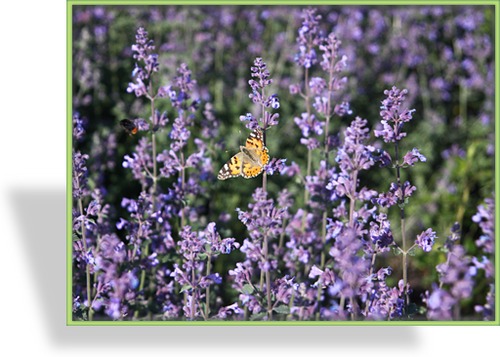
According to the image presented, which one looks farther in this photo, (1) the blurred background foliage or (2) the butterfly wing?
(1) the blurred background foliage

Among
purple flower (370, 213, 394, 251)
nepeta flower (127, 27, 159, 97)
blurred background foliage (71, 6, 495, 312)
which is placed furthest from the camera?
blurred background foliage (71, 6, 495, 312)

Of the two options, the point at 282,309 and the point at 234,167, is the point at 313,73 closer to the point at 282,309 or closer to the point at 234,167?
the point at 234,167

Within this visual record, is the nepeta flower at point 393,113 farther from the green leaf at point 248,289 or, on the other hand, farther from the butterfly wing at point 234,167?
the green leaf at point 248,289

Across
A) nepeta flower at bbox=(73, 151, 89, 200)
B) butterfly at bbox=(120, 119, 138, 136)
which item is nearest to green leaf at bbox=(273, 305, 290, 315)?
nepeta flower at bbox=(73, 151, 89, 200)

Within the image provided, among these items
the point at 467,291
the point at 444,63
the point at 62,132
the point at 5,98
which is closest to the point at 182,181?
the point at 62,132

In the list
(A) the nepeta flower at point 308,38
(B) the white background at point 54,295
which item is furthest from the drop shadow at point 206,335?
(A) the nepeta flower at point 308,38

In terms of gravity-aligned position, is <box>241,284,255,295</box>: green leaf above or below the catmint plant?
below

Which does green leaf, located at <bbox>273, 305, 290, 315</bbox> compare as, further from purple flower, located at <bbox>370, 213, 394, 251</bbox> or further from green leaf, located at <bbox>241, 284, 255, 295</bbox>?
purple flower, located at <bbox>370, 213, 394, 251</bbox>
